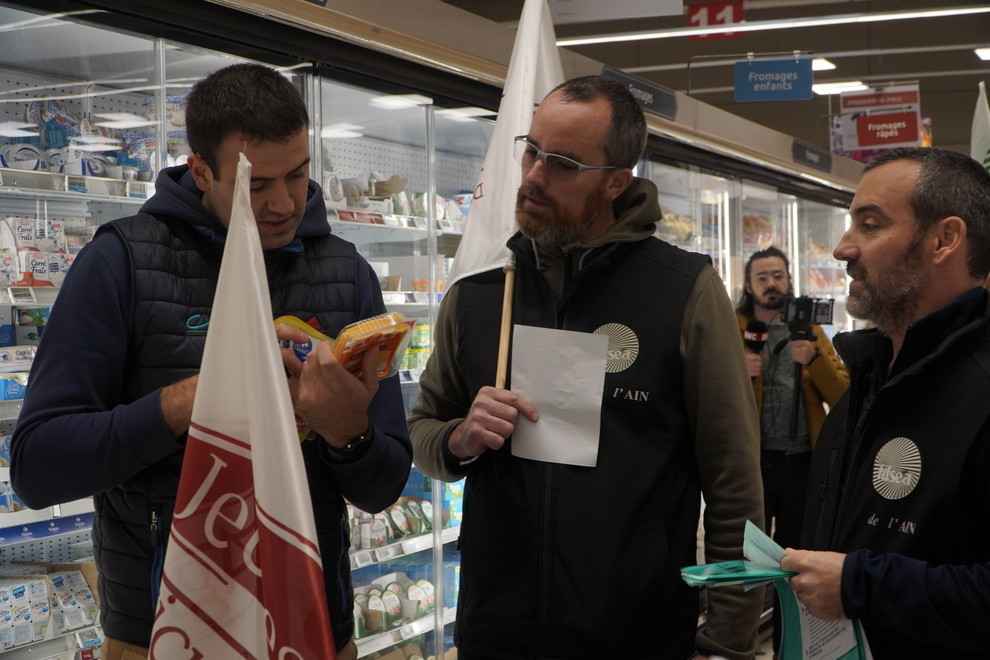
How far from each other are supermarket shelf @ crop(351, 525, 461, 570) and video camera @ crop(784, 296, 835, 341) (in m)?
1.93

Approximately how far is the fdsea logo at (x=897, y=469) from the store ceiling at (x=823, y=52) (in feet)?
27.4

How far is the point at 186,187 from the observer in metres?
1.58

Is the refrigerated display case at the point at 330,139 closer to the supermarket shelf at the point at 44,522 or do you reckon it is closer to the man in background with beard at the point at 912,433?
the supermarket shelf at the point at 44,522

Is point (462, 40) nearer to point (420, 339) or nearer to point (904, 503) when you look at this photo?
point (420, 339)

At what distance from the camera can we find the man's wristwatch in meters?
1.46

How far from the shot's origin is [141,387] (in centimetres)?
146

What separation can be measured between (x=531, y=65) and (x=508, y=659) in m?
1.69

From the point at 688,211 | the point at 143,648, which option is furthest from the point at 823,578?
the point at 688,211

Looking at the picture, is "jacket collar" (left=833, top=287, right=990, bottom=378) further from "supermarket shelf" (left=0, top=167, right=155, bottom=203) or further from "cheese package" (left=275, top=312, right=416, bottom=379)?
"supermarket shelf" (left=0, top=167, right=155, bottom=203)

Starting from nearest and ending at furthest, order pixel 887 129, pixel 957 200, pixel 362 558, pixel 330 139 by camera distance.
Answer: pixel 957 200, pixel 362 558, pixel 330 139, pixel 887 129

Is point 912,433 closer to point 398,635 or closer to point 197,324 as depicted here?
point 197,324

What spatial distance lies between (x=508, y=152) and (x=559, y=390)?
95 centimetres

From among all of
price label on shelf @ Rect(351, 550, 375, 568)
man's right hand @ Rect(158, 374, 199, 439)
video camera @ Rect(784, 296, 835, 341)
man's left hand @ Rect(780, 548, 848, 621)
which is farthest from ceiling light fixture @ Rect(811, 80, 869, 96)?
man's right hand @ Rect(158, 374, 199, 439)

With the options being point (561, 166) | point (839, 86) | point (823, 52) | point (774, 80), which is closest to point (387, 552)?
point (561, 166)
